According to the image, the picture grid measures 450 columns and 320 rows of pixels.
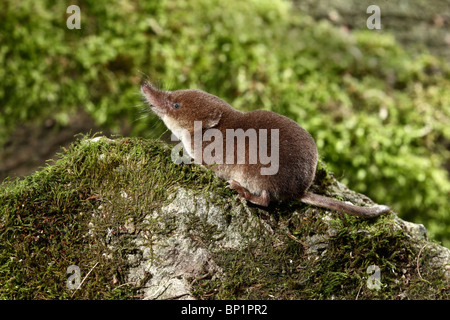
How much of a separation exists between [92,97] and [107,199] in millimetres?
3266

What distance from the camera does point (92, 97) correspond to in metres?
5.37

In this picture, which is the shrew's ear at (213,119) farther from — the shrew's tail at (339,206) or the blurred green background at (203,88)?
the blurred green background at (203,88)

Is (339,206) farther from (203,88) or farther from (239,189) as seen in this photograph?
(203,88)

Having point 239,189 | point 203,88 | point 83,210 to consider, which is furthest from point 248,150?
point 203,88

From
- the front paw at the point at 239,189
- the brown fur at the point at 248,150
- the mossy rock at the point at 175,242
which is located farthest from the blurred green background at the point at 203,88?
the front paw at the point at 239,189

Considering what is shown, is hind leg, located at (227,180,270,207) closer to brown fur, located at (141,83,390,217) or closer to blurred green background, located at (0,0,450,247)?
brown fur, located at (141,83,390,217)

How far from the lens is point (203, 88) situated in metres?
5.33

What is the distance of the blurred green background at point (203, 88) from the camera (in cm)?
526

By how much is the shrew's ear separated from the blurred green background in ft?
8.24

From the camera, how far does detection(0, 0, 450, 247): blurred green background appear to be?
5262mm

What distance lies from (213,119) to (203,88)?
108 inches

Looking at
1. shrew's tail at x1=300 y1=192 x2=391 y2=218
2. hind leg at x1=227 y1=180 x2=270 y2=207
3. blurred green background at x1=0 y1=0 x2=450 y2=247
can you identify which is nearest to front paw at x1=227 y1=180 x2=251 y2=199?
hind leg at x1=227 y1=180 x2=270 y2=207

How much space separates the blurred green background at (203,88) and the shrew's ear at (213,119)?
2.51 meters
